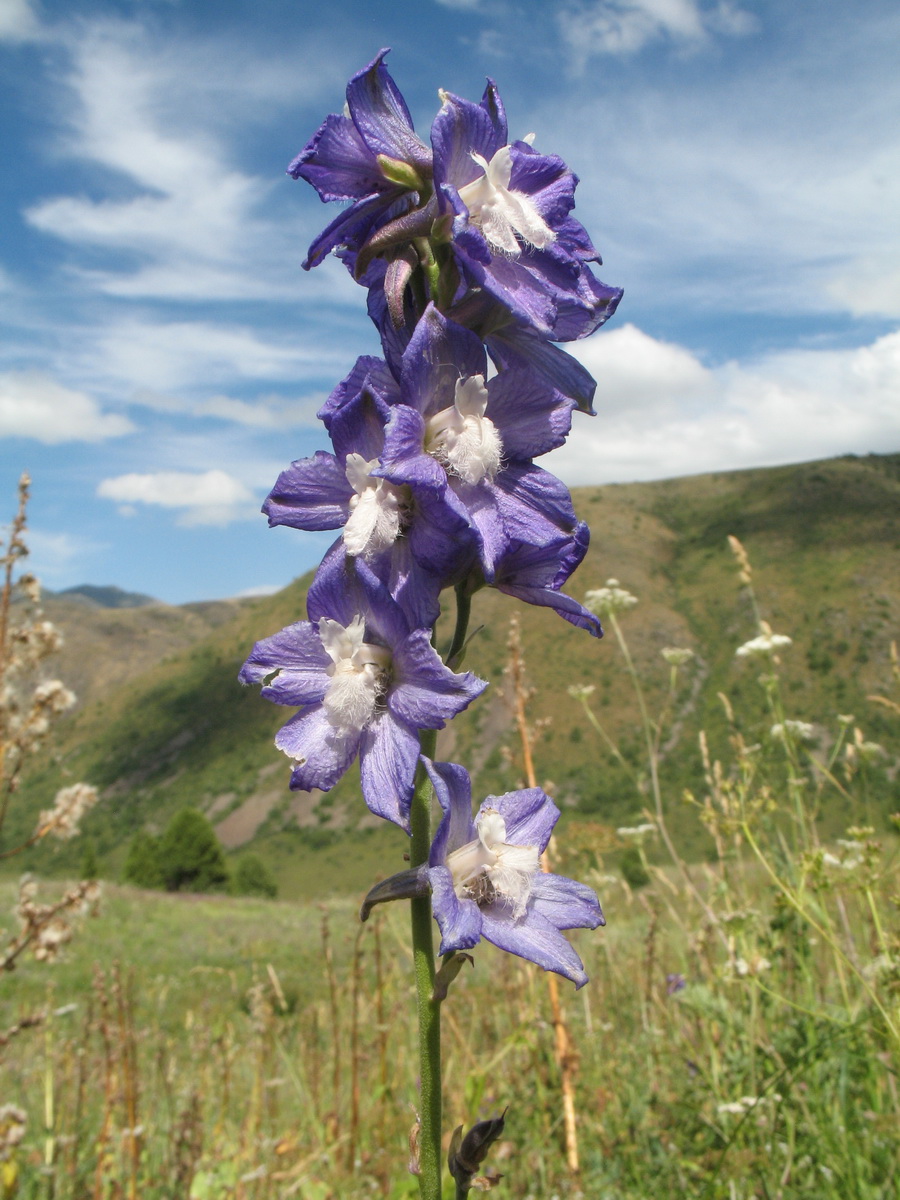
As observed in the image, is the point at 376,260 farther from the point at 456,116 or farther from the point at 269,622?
the point at 269,622

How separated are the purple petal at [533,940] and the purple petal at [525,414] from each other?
0.93 m

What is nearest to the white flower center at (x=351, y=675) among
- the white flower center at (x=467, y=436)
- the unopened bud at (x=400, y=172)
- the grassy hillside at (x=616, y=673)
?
the white flower center at (x=467, y=436)

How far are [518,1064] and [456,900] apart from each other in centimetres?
444

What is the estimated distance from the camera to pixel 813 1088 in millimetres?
3646

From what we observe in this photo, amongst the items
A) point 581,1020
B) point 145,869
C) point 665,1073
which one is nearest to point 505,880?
point 665,1073

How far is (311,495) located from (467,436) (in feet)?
1.20

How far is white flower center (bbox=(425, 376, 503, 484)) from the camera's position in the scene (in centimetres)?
166

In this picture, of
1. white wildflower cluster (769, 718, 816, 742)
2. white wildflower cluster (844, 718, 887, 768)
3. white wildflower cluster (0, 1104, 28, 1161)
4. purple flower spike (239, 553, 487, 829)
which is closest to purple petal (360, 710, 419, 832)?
Answer: purple flower spike (239, 553, 487, 829)

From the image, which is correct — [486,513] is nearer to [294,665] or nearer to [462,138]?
[294,665]

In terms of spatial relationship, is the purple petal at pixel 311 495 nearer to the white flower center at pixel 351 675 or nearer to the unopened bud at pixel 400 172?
the white flower center at pixel 351 675

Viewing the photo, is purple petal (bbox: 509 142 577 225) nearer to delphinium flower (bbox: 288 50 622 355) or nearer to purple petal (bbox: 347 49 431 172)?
delphinium flower (bbox: 288 50 622 355)

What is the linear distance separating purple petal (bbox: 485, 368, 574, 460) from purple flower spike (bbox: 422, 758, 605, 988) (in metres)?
0.69

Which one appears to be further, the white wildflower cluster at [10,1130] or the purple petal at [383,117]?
the white wildflower cluster at [10,1130]

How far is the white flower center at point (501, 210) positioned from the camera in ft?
5.59
